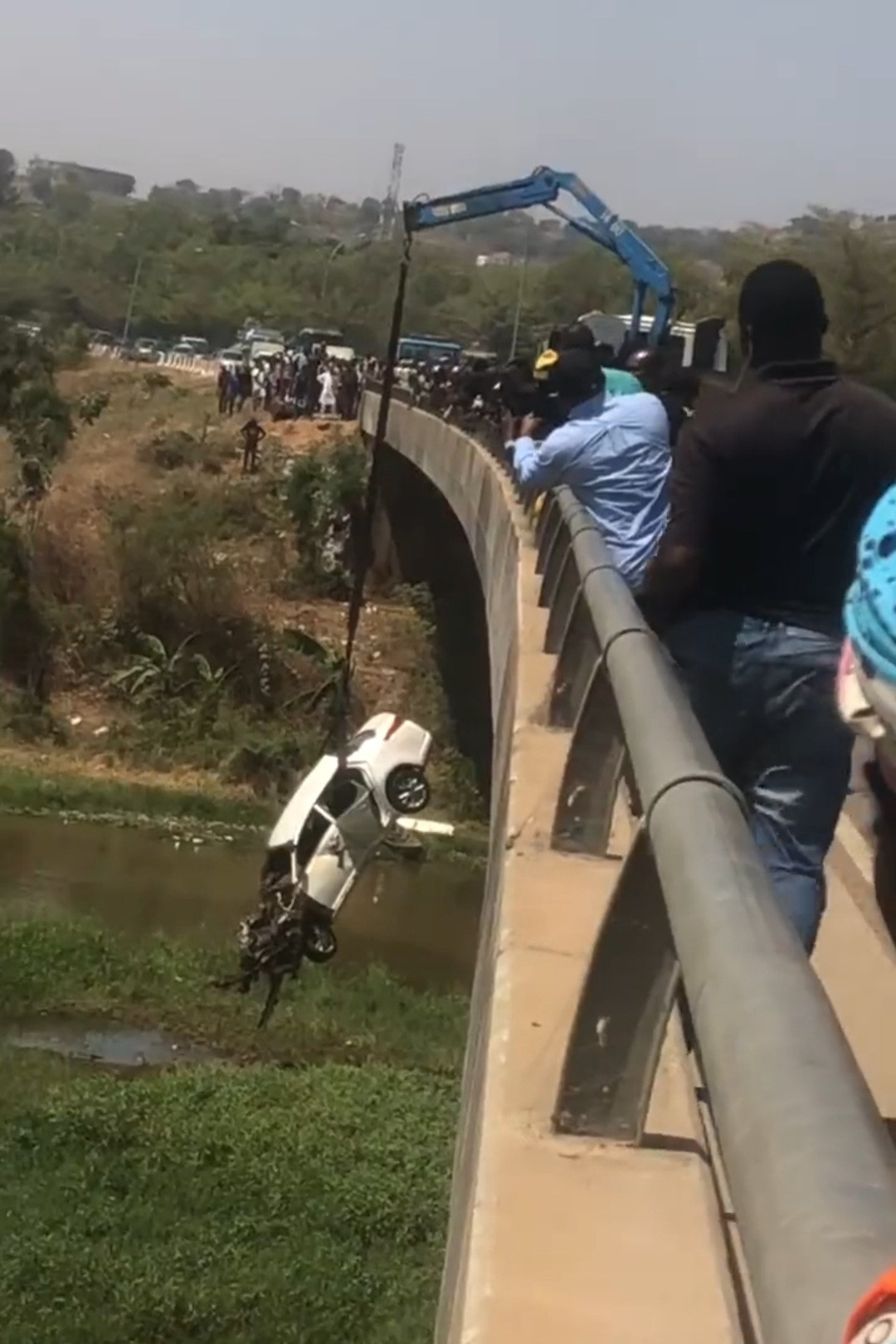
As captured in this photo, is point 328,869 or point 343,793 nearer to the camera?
point 328,869

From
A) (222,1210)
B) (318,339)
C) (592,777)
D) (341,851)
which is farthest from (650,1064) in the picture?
(318,339)

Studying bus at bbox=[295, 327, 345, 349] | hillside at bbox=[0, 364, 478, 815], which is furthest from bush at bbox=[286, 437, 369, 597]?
bus at bbox=[295, 327, 345, 349]

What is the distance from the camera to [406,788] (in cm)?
1244

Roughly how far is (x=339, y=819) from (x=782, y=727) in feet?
24.8

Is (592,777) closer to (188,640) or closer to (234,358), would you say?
(188,640)

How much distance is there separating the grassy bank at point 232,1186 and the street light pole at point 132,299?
8615 centimetres

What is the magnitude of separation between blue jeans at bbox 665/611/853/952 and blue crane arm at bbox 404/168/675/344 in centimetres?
2515

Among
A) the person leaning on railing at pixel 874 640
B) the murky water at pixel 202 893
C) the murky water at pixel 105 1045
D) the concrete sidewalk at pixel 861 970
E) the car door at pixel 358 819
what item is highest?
the person leaning on railing at pixel 874 640

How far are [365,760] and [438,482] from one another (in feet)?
46.3

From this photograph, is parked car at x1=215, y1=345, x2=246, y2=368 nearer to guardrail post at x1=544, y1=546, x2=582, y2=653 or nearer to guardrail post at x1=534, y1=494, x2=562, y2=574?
guardrail post at x1=534, y1=494, x2=562, y2=574

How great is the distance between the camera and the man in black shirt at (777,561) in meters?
4.38

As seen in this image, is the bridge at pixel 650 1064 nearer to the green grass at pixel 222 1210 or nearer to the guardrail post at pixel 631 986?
the guardrail post at pixel 631 986

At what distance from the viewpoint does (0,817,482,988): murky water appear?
87.5 feet

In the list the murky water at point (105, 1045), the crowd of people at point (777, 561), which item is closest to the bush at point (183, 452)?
the murky water at point (105, 1045)
